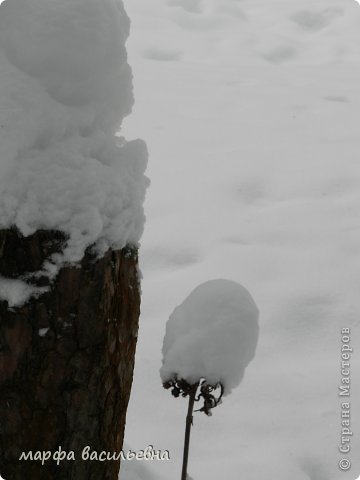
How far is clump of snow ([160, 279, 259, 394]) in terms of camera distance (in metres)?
1.83

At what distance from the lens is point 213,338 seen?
1.86m

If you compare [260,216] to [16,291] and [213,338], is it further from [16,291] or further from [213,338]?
[16,291]

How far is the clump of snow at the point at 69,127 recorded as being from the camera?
1.64 meters

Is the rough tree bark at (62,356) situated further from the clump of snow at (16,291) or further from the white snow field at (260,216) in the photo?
the white snow field at (260,216)

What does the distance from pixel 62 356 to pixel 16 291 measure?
20 centimetres

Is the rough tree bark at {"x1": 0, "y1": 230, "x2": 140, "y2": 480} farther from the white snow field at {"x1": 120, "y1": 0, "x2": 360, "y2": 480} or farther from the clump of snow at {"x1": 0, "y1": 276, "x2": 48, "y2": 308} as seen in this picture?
the white snow field at {"x1": 120, "y1": 0, "x2": 360, "y2": 480}

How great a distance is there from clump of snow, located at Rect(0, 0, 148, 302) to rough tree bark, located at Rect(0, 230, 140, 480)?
0.05 m

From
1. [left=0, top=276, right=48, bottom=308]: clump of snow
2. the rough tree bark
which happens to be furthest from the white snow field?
[left=0, top=276, right=48, bottom=308]: clump of snow

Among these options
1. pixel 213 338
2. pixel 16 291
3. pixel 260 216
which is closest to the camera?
pixel 16 291

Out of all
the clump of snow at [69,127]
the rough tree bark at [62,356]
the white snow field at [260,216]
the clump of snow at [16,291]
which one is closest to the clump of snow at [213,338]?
the rough tree bark at [62,356]

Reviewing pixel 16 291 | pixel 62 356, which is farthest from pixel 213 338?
pixel 16 291

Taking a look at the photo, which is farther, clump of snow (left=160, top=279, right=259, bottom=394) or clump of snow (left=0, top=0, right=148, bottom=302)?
clump of snow (left=160, top=279, right=259, bottom=394)

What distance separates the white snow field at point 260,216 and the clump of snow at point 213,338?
3.19 feet

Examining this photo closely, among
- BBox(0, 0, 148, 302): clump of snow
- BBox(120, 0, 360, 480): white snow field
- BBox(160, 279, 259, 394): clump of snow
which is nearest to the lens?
BBox(0, 0, 148, 302): clump of snow
